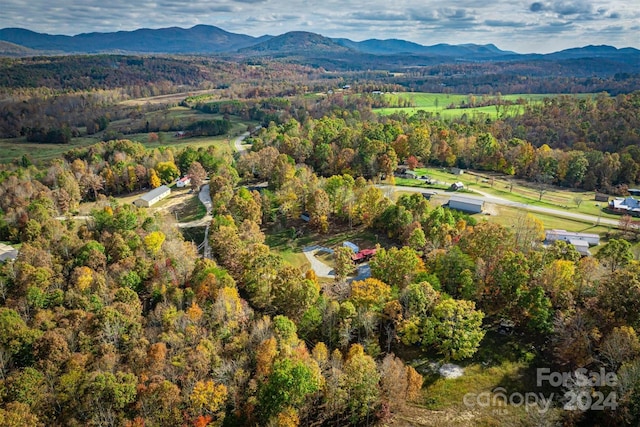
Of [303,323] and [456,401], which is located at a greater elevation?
[303,323]

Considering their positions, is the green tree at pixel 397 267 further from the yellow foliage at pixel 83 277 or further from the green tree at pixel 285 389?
the yellow foliage at pixel 83 277

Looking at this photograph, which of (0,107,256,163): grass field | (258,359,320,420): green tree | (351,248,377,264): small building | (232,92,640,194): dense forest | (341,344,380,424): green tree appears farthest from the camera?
(0,107,256,163): grass field

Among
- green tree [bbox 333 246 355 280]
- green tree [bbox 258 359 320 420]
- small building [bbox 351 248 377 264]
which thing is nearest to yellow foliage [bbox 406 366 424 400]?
green tree [bbox 258 359 320 420]

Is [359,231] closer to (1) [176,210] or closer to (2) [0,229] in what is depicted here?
(1) [176,210]

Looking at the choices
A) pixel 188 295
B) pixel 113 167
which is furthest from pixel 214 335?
pixel 113 167

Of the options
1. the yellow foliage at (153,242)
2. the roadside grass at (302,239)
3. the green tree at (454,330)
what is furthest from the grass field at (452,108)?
the green tree at (454,330)

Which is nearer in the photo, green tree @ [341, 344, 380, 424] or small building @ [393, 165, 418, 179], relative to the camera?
green tree @ [341, 344, 380, 424]

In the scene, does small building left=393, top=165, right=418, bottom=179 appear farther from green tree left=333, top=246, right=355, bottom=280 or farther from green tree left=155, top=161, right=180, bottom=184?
green tree left=155, top=161, right=180, bottom=184
